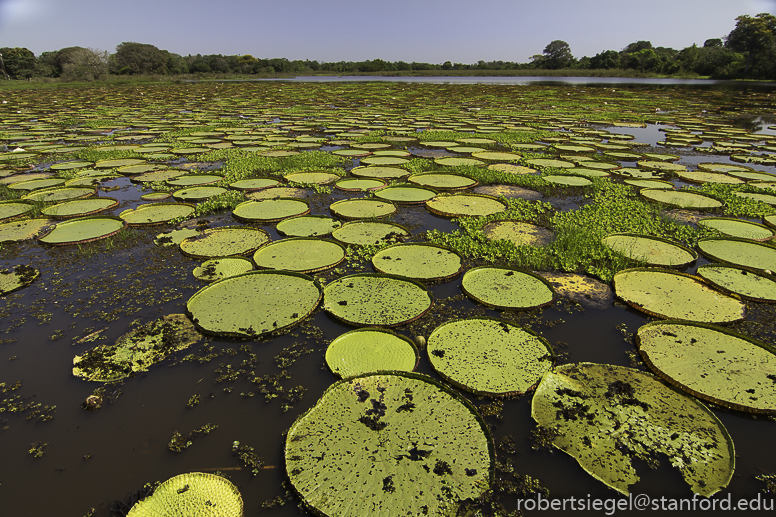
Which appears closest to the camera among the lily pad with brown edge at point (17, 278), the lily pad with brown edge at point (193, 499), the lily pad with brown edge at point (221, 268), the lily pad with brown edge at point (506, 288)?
the lily pad with brown edge at point (193, 499)

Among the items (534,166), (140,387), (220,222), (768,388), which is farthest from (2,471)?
(534,166)

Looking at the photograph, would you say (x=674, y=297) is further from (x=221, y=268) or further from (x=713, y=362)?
(x=221, y=268)

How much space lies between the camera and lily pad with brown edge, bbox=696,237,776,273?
3635 mm

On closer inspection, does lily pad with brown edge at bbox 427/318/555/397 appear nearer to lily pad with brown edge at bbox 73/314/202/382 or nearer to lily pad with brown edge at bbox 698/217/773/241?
lily pad with brown edge at bbox 73/314/202/382

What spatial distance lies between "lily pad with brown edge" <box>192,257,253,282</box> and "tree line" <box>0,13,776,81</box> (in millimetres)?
65492

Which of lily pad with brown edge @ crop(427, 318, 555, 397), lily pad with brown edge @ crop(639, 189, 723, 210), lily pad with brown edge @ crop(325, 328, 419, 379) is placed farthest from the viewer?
lily pad with brown edge @ crop(639, 189, 723, 210)

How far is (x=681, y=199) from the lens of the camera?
222 inches

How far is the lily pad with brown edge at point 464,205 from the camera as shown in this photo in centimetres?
524

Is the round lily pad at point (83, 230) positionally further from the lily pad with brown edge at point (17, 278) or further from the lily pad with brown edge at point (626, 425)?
the lily pad with brown edge at point (626, 425)

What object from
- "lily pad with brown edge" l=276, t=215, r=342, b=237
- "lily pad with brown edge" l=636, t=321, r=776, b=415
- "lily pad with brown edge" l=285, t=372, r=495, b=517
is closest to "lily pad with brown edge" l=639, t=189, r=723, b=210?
"lily pad with brown edge" l=636, t=321, r=776, b=415

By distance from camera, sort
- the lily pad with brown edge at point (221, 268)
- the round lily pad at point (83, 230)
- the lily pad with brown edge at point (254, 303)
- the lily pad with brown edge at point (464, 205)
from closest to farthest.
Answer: the lily pad with brown edge at point (254, 303) → the lily pad with brown edge at point (221, 268) → the round lily pad at point (83, 230) → the lily pad with brown edge at point (464, 205)

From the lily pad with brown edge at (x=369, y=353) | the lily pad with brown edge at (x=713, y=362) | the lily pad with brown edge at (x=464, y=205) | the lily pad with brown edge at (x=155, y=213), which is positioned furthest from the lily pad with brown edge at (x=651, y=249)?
the lily pad with brown edge at (x=155, y=213)

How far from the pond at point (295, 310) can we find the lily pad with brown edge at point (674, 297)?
113 mm

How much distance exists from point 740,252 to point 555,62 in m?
97.8
